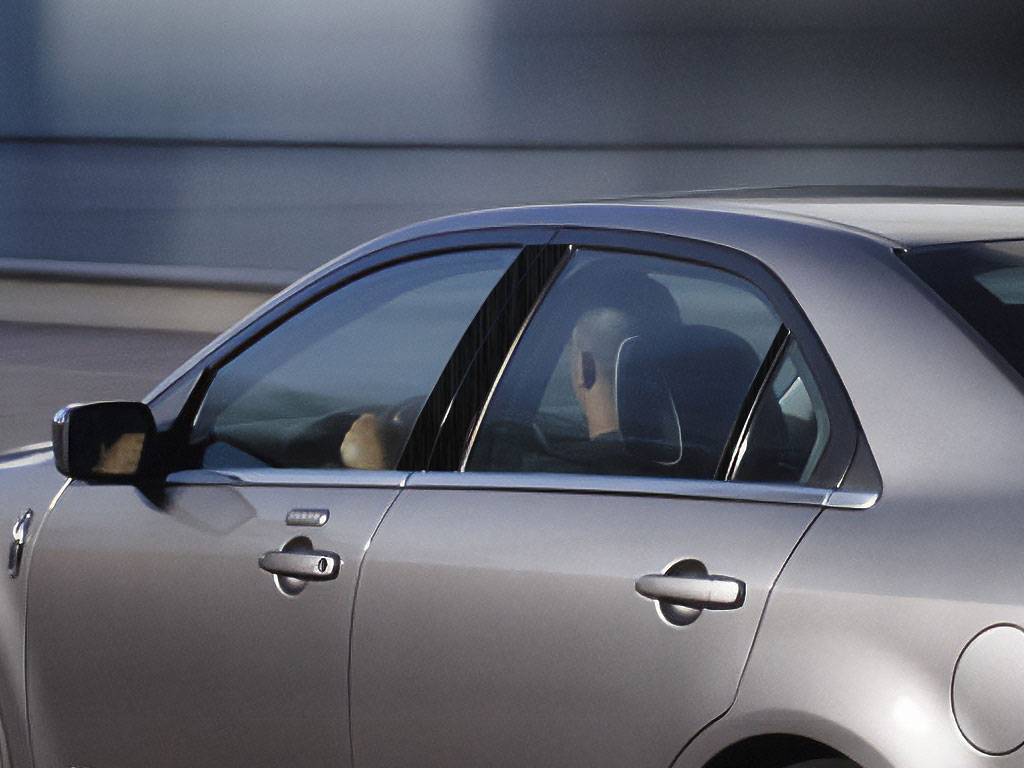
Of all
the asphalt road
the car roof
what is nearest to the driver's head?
the car roof

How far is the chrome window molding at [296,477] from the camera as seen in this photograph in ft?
9.94

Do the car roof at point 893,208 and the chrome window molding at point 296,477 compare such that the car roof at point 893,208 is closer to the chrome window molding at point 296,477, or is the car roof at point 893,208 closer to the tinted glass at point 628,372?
the tinted glass at point 628,372

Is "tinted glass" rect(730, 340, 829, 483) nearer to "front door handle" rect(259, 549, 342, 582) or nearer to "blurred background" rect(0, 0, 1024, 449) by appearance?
"front door handle" rect(259, 549, 342, 582)

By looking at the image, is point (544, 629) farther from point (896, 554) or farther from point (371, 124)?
point (371, 124)

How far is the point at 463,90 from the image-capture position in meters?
16.3

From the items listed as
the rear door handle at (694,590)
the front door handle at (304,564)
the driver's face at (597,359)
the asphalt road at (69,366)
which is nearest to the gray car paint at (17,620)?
the front door handle at (304,564)

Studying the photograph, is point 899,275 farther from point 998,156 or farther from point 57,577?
point 998,156

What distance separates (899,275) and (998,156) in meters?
12.6

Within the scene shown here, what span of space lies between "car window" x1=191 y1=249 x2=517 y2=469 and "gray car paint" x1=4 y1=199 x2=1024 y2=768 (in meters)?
0.89

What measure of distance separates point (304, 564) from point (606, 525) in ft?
2.04

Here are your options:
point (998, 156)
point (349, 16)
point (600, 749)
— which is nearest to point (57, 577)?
point (600, 749)

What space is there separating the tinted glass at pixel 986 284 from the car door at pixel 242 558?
0.78 metres

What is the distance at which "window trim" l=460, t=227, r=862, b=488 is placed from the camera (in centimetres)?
241

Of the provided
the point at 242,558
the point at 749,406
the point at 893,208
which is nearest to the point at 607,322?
the point at 749,406
